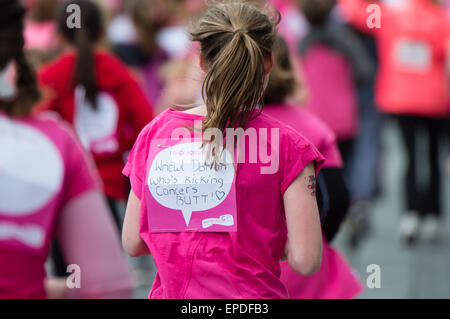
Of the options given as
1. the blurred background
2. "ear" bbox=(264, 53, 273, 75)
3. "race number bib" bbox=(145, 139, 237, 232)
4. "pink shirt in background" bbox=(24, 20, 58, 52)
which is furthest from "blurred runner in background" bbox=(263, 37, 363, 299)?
"pink shirt in background" bbox=(24, 20, 58, 52)

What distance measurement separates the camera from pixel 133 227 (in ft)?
6.59

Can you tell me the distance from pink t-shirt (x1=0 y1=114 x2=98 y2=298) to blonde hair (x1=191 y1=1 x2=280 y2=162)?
0.36 m

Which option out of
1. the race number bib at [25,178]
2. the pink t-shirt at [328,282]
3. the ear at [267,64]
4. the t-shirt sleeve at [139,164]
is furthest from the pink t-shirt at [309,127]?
the race number bib at [25,178]

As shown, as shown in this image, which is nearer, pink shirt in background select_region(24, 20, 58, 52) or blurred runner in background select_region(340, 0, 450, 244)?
pink shirt in background select_region(24, 20, 58, 52)

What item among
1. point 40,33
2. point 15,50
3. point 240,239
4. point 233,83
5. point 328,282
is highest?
point 40,33

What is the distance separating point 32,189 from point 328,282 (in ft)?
4.36

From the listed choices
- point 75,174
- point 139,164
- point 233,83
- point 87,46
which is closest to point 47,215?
point 75,174

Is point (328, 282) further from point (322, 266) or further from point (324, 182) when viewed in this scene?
point (324, 182)

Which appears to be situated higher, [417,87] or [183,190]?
[417,87]

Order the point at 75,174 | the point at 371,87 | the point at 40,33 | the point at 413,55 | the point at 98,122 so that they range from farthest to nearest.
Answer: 1. the point at 371,87
2. the point at 413,55
3. the point at 40,33
4. the point at 98,122
5. the point at 75,174

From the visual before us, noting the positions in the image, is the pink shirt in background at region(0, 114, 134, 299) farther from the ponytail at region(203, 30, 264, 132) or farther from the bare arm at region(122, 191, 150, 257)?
the ponytail at region(203, 30, 264, 132)

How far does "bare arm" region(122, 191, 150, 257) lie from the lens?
6.57ft

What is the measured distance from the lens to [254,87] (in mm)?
1979

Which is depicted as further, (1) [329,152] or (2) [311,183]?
(1) [329,152]
